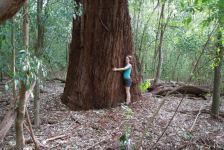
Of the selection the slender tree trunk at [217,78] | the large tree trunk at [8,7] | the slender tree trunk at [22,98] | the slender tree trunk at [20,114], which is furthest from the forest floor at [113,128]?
the large tree trunk at [8,7]

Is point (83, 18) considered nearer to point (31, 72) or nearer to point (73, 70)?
point (73, 70)

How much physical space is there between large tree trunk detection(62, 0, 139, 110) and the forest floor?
1.25 ft

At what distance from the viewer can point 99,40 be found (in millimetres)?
8508

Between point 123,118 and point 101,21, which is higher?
point 101,21

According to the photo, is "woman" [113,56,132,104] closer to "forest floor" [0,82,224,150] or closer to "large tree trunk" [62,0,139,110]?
"large tree trunk" [62,0,139,110]

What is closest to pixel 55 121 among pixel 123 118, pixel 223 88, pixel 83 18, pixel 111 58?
pixel 123 118

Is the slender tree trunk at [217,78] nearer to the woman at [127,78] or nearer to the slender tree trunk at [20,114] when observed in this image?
the woman at [127,78]

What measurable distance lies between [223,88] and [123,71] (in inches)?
249

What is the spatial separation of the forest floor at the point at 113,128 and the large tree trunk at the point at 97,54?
38 centimetres

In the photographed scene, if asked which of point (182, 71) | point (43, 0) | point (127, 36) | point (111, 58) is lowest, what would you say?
point (182, 71)

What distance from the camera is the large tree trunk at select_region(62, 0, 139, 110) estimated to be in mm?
8516

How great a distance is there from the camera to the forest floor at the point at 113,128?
21.0ft

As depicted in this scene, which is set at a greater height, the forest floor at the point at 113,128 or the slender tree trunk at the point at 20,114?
the slender tree trunk at the point at 20,114

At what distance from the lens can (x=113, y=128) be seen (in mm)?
7234
